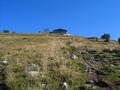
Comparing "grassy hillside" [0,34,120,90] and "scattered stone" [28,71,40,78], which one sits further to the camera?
"scattered stone" [28,71,40,78]

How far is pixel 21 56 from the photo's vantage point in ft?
54.1

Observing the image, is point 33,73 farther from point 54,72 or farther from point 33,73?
point 54,72

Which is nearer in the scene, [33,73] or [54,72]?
[33,73]

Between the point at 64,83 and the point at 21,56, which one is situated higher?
the point at 21,56

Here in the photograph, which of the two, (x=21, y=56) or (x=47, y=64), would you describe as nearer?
(x=47, y=64)

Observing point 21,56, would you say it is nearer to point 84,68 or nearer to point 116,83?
point 84,68

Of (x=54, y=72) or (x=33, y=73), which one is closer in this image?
(x=33, y=73)

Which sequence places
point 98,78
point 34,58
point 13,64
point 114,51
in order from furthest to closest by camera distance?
point 114,51 < point 34,58 < point 13,64 < point 98,78

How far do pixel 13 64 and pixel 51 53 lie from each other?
2.46 m

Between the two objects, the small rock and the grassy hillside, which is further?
the small rock

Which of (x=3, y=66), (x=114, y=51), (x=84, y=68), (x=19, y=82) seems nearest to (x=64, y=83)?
(x=19, y=82)

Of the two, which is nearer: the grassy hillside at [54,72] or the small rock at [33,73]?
the grassy hillside at [54,72]

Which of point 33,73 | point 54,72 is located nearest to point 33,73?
point 33,73

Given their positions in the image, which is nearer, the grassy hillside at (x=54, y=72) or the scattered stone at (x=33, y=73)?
the grassy hillside at (x=54, y=72)
